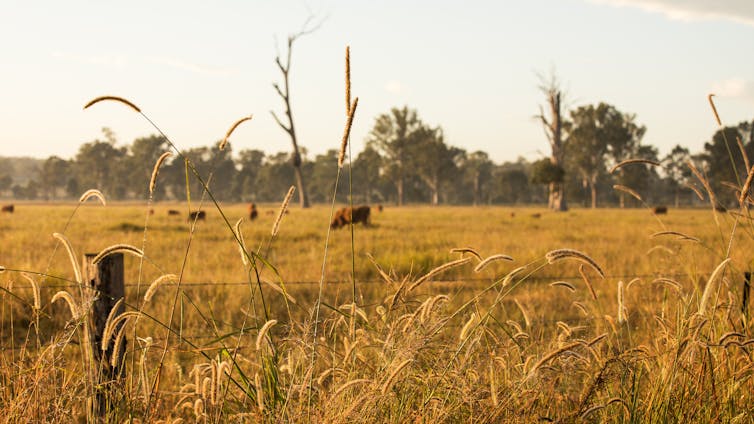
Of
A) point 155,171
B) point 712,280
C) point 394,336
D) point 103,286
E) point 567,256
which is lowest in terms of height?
point 394,336

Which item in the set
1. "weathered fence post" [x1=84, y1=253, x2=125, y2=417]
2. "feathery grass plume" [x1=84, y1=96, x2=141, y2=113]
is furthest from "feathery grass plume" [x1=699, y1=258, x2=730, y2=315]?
"weathered fence post" [x1=84, y1=253, x2=125, y2=417]

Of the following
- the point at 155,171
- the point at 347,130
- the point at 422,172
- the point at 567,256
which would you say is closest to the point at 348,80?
the point at 347,130

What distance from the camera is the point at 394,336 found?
9.44 feet

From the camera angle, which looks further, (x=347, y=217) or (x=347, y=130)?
(x=347, y=217)

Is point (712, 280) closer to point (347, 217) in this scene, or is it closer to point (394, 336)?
point (394, 336)

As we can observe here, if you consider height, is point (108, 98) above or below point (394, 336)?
above

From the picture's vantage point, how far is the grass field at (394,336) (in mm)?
2598

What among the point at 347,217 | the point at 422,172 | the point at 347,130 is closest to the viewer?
the point at 347,130

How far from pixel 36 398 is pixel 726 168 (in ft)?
271

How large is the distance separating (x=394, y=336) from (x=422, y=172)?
82.1 m

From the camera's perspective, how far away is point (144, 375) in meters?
→ 2.58

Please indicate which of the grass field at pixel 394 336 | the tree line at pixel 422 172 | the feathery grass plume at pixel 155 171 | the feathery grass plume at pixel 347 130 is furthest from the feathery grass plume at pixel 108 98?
the tree line at pixel 422 172

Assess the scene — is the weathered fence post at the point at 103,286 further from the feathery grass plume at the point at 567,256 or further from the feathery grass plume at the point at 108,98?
the feathery grass plume at the point at 567,256

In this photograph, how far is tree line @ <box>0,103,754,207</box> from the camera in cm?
7625
